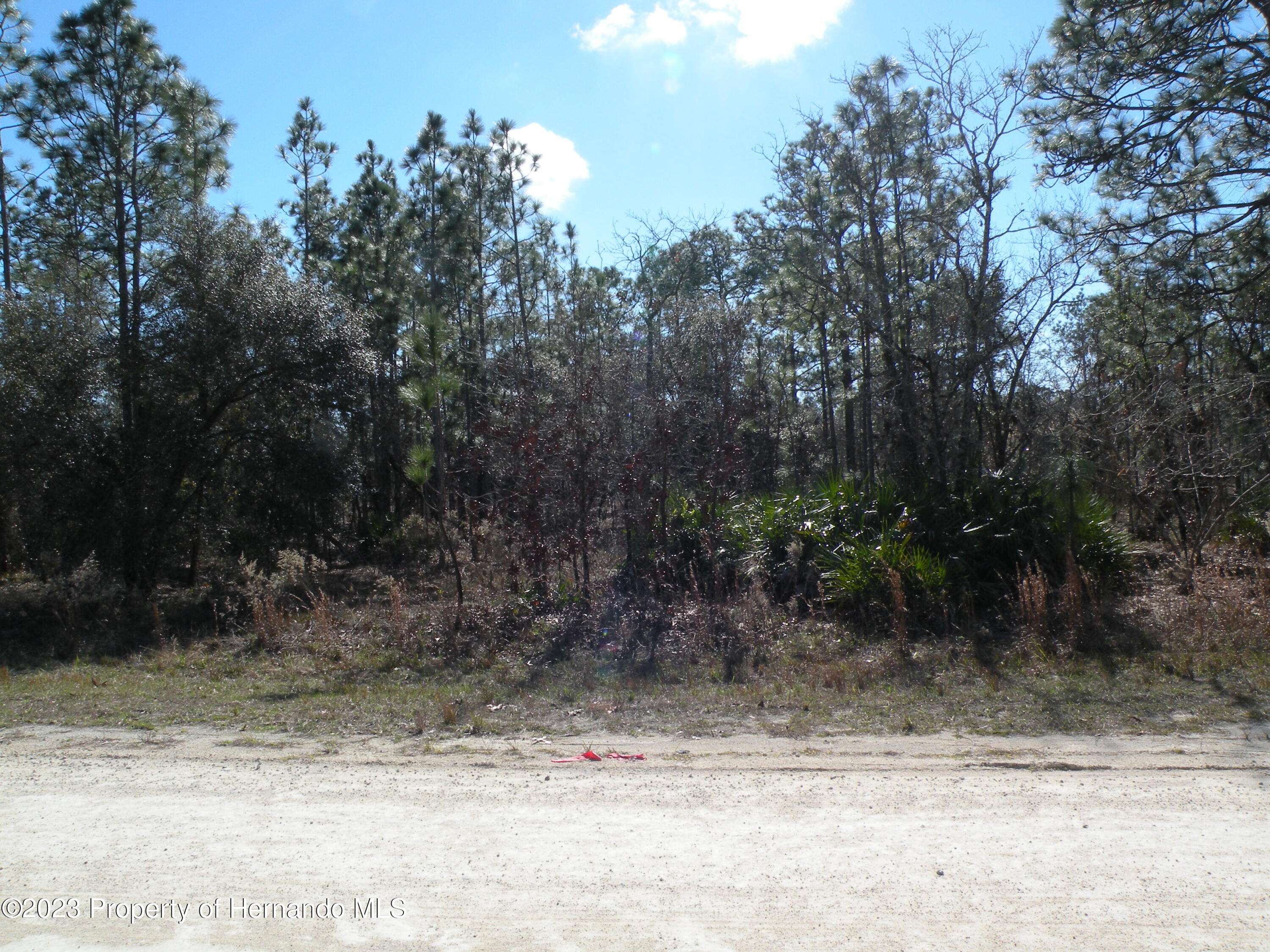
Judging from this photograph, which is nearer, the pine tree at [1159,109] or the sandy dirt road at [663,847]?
the sandy dirt road at [663,847]

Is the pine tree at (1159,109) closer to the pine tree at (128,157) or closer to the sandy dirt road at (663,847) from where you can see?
the sandy dirt road at (663,847)

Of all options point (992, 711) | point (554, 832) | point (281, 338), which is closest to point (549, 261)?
point (281, 338)

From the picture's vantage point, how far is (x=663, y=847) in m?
4.75

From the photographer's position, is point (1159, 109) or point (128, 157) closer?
point (1159, 109)

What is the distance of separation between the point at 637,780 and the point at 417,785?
1465mm

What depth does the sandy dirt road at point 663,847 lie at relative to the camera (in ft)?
12.7

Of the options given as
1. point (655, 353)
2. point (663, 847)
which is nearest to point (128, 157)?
point (655, 353)

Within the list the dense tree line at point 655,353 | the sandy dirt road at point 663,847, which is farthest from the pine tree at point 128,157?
the sandy dirt road at point 663,847

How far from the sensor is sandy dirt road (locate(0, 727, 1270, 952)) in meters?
3.86

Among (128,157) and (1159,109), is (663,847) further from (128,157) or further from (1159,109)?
(128,157)

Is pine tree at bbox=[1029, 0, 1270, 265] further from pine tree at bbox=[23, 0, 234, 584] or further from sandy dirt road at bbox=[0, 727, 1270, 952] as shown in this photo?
pine tree at bbox=[23, 0, 234, 584]

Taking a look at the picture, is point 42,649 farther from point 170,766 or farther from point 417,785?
point 417,785

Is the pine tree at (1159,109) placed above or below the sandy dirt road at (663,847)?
above

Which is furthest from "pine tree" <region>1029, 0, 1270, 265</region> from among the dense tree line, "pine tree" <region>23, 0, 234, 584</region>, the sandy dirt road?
"pine tree" <region>23, 0, 234, 584</region>
